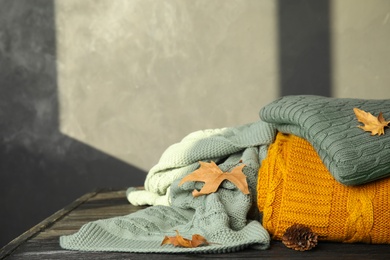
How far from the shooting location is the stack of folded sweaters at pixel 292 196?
155 cm

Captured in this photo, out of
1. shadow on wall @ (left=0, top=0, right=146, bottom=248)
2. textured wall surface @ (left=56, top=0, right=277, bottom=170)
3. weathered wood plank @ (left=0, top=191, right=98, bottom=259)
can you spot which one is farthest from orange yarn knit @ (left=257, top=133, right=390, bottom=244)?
shadow on wall @ (left=0, top=0, right=146, bottom=248)

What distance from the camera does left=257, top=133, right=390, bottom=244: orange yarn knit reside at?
5.09ft

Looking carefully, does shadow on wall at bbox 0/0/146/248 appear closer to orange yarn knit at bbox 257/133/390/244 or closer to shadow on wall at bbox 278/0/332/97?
shadow on wall at bbox 278/0/332/97

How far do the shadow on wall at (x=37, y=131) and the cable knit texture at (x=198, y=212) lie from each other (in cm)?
144

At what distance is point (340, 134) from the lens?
1568 mm

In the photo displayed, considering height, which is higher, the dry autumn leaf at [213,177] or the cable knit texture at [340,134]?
the cable knit texture at [340,134]

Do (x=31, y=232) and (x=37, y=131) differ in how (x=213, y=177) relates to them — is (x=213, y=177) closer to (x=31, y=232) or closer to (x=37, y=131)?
(x=31, y=232)

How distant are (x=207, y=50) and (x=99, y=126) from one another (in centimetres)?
68

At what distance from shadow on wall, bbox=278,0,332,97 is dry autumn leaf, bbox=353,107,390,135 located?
1733 mm

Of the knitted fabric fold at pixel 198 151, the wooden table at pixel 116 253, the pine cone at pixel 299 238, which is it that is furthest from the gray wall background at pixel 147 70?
the pine cone at pixel 299 238

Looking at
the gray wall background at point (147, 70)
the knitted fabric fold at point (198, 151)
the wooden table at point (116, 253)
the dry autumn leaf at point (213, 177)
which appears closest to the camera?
the wooden table at point (116, 253)

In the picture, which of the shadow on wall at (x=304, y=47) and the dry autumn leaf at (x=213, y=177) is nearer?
the dry autumn leaf at (x=213, y=177)

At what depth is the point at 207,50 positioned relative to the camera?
3396 mm

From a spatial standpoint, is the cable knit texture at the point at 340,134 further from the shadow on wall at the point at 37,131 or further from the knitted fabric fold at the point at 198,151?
the shadow on wall at the point at 37,131
